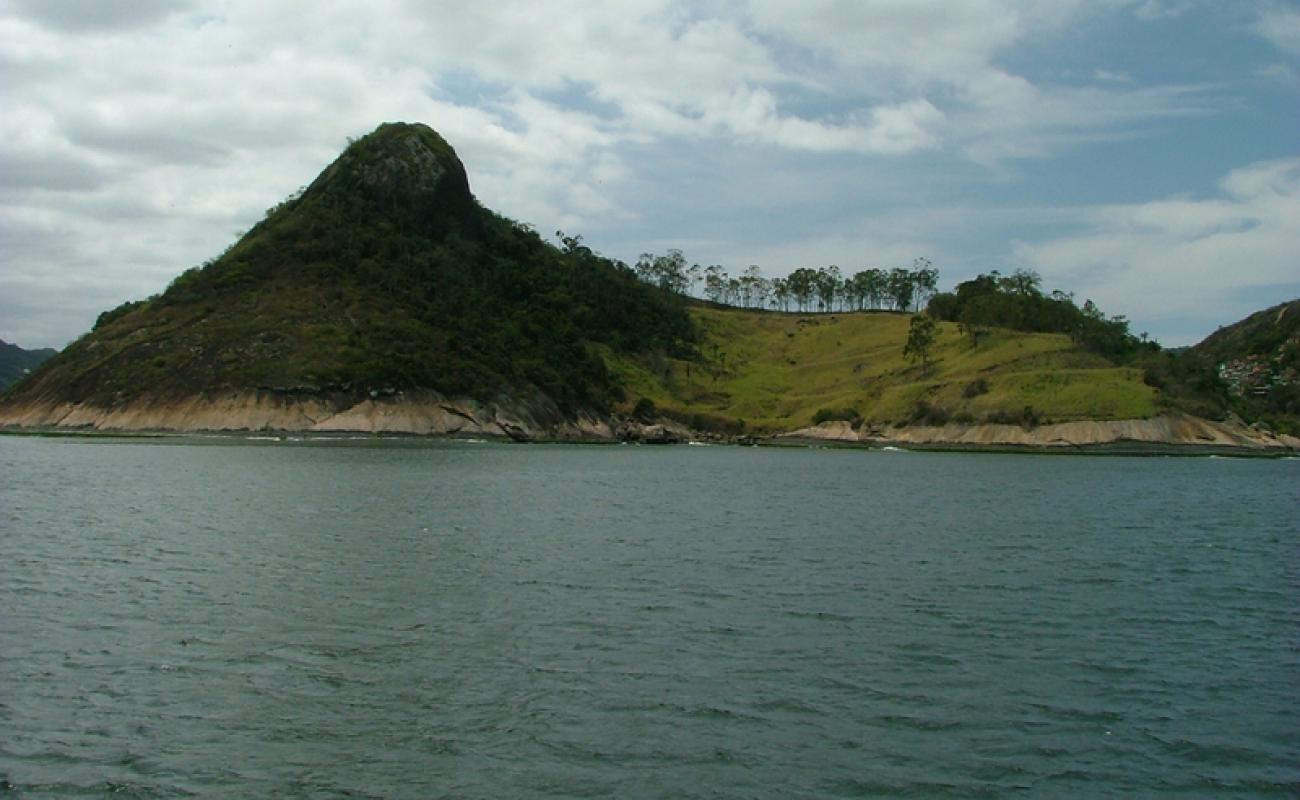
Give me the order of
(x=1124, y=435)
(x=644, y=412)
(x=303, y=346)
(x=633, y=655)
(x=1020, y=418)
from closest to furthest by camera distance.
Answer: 1. (x=633, y=655)
2. (x=1124, y=435)
3. (x=303, y=346)
4. (x=1020, y=418)
5. (x=644, y=412)

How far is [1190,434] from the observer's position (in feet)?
488

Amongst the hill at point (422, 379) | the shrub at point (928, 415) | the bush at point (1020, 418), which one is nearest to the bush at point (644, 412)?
the hill at point (422, 379)

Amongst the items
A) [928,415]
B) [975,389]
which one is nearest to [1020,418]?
[975,389]

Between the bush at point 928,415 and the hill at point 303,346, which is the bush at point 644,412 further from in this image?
the bush at point 928,415

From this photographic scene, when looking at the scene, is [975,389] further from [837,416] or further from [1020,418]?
[837,416]

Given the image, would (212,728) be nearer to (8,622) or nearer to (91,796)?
(91,796)

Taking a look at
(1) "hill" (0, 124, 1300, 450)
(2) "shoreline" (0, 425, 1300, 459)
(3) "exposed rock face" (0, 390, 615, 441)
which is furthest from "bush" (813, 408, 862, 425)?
(3) "exposed rock face" (0, 390, 615, 441)

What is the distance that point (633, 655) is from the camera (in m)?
24.6

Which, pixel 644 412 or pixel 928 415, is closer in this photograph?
pixel 928 415

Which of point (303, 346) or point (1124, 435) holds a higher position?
point (303, 346)

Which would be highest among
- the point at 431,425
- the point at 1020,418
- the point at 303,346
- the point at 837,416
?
the point at 303,346

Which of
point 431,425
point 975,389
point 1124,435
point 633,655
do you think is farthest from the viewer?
point 975,389

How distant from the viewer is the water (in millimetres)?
17641

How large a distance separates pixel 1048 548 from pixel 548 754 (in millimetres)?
33018
